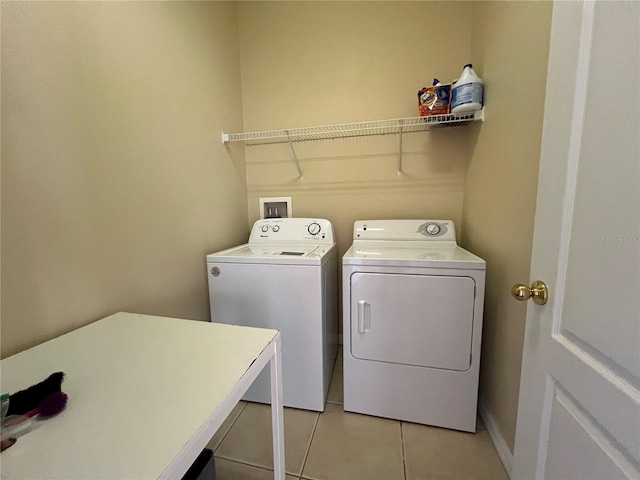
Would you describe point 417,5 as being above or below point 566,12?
above

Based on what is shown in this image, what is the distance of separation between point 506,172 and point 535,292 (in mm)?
751

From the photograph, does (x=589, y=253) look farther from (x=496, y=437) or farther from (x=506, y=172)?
(x=496, y=437)

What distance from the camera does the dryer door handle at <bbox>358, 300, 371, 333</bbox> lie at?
1.43 meters

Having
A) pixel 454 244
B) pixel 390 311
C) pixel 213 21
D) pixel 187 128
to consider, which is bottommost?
pixel 390 311

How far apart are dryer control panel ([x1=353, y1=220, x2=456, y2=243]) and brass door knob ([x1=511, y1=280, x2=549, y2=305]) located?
1045 millimetres

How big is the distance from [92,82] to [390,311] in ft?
5.46

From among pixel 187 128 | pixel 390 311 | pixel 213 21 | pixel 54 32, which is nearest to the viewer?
pixel 54 32

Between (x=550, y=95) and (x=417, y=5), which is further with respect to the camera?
(x=417, y=5)

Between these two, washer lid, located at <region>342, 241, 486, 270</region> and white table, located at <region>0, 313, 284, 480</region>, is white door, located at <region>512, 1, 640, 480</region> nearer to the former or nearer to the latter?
washer lid, located at <region>342, 241, 486, 270</region>

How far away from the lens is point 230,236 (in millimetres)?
2018

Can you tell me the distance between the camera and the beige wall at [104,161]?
0.82 m

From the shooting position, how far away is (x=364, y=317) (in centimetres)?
144

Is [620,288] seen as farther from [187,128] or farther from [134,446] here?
[187,128]

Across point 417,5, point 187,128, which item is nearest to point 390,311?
point 187,128
